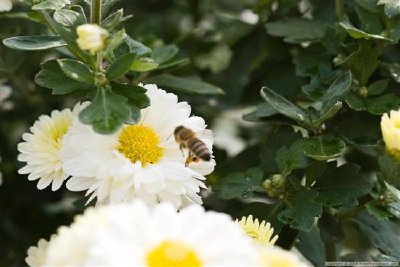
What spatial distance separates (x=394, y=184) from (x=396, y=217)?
0.14 feet

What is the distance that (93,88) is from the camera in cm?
92

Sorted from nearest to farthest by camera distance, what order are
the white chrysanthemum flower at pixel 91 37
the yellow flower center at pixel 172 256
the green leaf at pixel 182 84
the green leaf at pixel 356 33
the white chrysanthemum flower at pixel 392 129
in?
the yellow flower center at pixel 172 256 < the white chrysanthemum flower at pixel 91 37 < the white chrysanthemum flower at pixel 392 129 < the green leaf at pixel 356 33 < the green leaf at pixel 182 84

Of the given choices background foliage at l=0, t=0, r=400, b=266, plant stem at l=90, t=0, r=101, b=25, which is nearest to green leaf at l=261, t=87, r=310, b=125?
background foliage at l=0, t=0, r=400, b=266

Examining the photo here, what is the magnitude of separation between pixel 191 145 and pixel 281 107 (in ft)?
0.61

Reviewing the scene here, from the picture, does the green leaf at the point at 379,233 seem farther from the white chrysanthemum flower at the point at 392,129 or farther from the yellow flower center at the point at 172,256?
the yellow flower center at the point at 172,256

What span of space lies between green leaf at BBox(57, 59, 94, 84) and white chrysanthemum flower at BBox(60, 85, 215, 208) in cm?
5

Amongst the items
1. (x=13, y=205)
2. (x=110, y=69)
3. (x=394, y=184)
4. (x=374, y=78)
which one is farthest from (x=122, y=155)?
(x=13, y=205)

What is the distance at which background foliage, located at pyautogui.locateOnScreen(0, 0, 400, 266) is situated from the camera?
3.24 feet

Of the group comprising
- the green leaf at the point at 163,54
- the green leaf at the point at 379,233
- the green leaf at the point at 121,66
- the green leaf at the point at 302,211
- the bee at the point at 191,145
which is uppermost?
the green leaf at the point at 121,66

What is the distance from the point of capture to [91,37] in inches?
31.1

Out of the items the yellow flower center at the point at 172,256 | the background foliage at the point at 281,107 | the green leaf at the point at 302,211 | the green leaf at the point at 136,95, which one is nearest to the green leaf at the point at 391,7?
the background foliage at the point at 281,107

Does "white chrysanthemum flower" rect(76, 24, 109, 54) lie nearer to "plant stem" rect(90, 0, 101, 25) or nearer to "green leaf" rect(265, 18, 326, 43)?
"plant stem" rect(90, 0, 101, 25)

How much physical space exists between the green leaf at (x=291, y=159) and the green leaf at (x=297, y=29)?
226mm

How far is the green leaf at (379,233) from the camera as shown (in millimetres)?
1062
